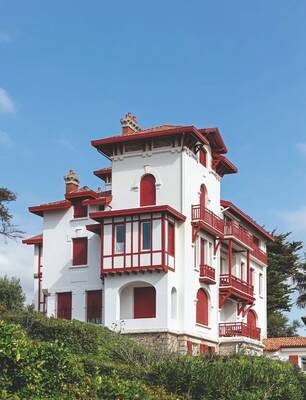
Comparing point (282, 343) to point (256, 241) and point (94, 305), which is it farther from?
point (94, 305)

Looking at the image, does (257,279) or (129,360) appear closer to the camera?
(129,360)

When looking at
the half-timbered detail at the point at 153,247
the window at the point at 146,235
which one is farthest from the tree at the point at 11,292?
the window at the point at 146,235

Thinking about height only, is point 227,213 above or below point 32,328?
above

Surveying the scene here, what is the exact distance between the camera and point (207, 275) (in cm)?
4572

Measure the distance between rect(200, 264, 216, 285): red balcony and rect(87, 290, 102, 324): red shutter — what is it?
5.86 meters

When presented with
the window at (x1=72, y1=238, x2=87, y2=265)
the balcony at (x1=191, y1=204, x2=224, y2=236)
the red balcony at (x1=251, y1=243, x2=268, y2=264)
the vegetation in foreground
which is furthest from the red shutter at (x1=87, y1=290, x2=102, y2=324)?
the vegetation in foreground

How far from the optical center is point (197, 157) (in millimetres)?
46969

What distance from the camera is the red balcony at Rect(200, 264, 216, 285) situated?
45.5 meters

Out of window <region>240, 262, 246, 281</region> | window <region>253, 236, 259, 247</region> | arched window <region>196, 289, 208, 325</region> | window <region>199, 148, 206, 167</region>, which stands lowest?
arched window <region>196, 289, 208, 325</region>

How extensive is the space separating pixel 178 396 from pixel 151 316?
1921cm

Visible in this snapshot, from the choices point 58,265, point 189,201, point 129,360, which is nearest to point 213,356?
point 129,360

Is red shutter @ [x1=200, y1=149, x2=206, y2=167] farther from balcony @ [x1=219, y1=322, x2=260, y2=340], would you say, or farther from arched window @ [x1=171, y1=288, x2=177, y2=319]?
balcony @ [x1=219, y1=322, x2=260, y2=340]

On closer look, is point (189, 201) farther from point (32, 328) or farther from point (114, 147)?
point (32, 328)

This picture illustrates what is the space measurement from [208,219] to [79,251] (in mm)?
7805
